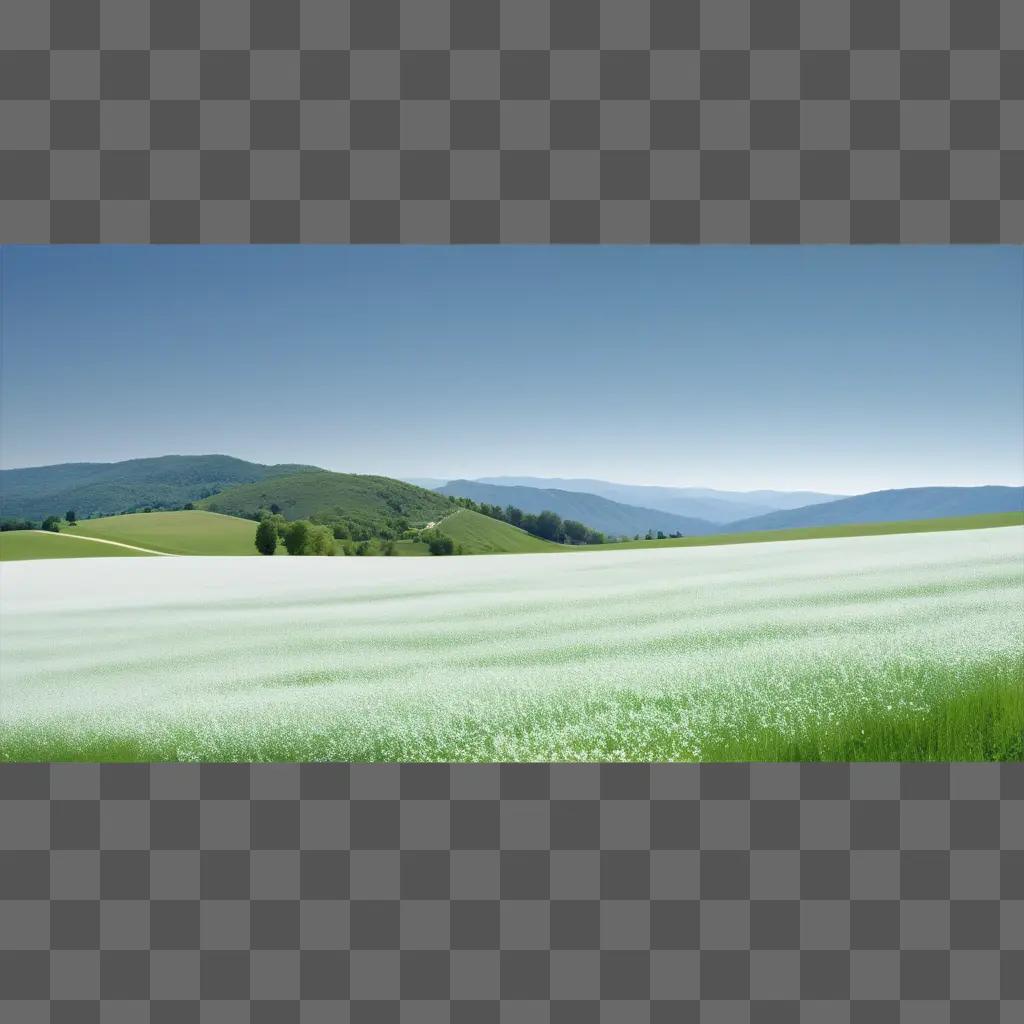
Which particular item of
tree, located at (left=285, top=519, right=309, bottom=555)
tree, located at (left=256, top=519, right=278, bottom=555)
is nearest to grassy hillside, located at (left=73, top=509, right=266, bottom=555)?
tree, located at (left=256, top=519, right=278, bottom=555)

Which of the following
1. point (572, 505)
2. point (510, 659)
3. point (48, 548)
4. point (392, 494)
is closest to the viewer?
point (510, 659)

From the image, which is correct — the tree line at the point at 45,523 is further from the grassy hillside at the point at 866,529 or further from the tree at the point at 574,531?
the grassy hillside at the point at 866,529

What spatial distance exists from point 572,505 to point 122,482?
5275mm

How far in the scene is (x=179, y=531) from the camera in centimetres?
898

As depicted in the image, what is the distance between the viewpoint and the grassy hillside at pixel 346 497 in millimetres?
6551

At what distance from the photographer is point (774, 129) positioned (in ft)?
11.8

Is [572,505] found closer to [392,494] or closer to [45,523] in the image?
[392,494]

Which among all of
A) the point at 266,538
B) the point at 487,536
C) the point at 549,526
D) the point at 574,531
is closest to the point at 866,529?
the point at 574,531

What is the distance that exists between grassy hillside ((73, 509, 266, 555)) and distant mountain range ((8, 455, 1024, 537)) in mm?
258

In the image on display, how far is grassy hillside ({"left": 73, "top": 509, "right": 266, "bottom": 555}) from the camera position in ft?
24.7

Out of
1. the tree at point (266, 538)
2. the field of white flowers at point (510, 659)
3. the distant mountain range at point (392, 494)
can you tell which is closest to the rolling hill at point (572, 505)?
the distant mountain range at point (392, 494)

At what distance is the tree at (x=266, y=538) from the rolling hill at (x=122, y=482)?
56cm

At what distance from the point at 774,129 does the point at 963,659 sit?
3091 millimetres

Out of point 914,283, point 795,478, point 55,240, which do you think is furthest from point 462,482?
point 914,283
